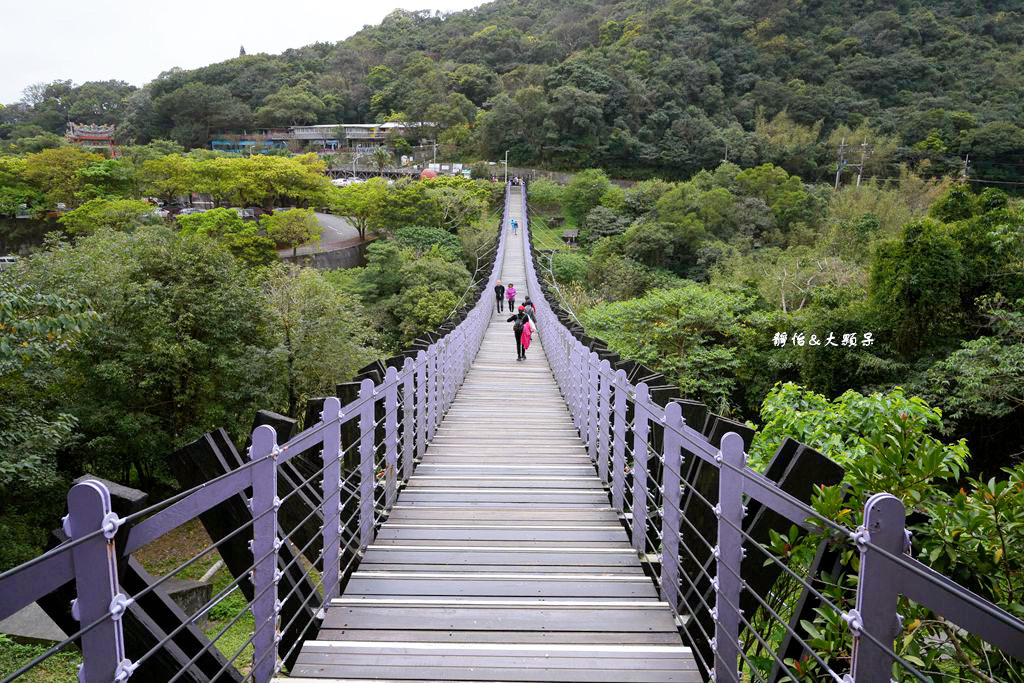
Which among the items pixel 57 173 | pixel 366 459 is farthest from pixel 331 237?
pixel 366 459

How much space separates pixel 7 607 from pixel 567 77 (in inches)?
2340

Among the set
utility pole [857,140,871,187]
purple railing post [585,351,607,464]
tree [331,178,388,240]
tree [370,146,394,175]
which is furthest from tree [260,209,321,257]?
utility pole [857,140,871,187]

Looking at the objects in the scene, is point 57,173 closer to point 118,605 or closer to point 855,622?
point 118,605

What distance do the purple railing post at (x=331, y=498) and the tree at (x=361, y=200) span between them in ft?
103

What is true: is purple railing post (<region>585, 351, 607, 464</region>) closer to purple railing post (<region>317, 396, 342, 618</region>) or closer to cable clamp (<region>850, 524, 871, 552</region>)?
purple railing post (<region>317, 396, 342, 618</region>)

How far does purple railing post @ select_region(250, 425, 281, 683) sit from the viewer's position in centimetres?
204

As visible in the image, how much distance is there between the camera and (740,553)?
213 cm

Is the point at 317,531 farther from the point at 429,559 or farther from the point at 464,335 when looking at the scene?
the point at 464,335

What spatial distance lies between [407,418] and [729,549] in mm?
2706

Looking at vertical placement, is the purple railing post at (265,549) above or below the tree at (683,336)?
above

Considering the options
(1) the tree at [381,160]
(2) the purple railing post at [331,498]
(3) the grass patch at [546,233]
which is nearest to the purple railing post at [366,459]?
(2) the purple railing post at [331,498]

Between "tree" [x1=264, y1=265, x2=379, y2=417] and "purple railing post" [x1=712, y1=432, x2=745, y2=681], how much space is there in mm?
11798

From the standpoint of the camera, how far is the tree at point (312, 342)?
44.9ft

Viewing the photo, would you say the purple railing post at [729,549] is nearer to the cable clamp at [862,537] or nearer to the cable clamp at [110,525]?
the cable clamp at [862,537]
